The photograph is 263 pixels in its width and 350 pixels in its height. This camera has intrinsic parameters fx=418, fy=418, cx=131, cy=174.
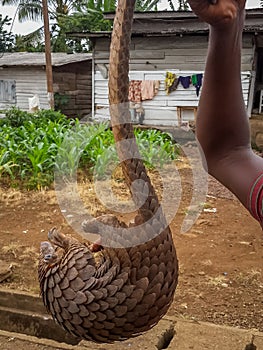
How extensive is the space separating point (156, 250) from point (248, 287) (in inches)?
91.1

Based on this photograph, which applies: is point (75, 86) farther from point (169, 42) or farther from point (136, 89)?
point (169, 42)

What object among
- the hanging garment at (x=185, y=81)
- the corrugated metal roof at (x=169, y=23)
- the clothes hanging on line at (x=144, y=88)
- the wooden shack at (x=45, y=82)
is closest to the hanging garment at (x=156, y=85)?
the clothes hanging on line at (x=144, y=88)

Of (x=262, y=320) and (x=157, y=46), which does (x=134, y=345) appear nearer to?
(x=262, y=320)

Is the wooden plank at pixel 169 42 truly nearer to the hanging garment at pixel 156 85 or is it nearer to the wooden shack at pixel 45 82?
the hanging garment at pixel 156 85

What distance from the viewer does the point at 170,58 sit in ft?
27.4

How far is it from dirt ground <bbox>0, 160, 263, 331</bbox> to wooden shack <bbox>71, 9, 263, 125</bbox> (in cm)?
388

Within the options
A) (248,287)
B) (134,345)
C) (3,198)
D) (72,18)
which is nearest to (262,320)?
(248,287)

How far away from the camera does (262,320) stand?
7.84ft

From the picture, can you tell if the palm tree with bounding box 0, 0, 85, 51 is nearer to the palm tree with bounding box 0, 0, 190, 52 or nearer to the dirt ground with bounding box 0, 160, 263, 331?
the palm tree with bounding box 0, 0, 190, 52

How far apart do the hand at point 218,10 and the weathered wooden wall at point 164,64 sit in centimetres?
749

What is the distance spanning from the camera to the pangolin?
0.66 meters

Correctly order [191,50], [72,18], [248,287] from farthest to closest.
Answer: [72,18], [191,50], [248,287]

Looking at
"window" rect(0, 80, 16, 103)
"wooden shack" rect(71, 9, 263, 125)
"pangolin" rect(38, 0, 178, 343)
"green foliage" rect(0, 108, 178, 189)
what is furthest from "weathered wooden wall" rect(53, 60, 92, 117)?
"pangolin" rect(38, 0, 178, 343)

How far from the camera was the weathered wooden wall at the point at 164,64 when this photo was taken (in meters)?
8.08
